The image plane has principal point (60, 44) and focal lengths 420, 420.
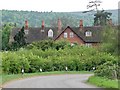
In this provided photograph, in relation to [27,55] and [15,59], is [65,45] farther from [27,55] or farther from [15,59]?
[15,59]

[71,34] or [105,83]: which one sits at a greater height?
[71,34]

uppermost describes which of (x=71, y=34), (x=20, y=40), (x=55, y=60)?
(x=71, y=34)

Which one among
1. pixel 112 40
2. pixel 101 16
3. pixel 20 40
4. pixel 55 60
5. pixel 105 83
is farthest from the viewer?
pixel 101 16

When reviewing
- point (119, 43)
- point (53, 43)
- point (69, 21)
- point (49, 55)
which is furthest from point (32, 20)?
point (119, 43)

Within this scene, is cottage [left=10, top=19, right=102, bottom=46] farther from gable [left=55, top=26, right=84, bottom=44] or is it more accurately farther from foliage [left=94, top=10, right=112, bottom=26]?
foliage [left=94, top=10, right=112, bottom=26]

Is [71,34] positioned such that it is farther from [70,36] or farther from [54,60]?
[54,60]

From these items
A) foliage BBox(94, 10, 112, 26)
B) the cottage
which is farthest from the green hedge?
foliage BBox(94, 10, 112, 26)

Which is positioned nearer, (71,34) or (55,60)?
Result: (55,60)

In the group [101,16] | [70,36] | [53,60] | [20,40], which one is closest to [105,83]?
[53,60]

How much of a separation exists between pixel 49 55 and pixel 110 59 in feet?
32.3

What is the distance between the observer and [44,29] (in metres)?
96.8

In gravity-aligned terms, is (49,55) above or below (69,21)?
below

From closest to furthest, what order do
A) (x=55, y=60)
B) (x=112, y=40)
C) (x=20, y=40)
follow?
(x=112, y=40) < (x=55, y=60) < (x=20, y=40)

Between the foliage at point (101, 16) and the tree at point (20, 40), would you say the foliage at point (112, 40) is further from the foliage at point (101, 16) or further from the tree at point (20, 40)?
the foliage at point (101, 16)
